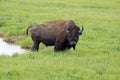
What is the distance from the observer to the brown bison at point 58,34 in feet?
48.6

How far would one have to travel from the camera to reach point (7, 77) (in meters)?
11.0

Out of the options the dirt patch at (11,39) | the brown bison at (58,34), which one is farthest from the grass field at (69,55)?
the brown bison at (58,34)

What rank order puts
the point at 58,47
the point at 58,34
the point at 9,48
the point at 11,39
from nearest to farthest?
the point at 58,47 → the point at 58,34 → the point at 9,48 → the point at 11,39

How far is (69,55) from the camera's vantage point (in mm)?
14453

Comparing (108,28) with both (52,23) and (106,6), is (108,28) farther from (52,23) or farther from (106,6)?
(106,6)

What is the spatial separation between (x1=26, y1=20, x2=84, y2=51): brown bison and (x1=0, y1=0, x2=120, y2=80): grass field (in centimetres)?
42

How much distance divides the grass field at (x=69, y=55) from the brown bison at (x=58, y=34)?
42 centimetres

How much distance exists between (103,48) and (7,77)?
276 inches

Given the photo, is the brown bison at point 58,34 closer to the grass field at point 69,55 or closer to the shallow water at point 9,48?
the grass field at point 69,55

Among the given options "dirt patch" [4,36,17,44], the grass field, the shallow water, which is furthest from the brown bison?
Result: "dirt patch" [4,36,17,44]

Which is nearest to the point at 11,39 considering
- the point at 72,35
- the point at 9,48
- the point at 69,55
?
the point at 9,48

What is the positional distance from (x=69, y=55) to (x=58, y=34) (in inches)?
49.0

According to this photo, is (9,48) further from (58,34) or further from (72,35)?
(72,35)

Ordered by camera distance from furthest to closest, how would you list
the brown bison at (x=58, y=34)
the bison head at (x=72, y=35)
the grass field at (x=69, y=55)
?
the brown bison at (x=58, y=34)
the bison head at (x=72, y=35)
the grass field at (x=69, y=55)
